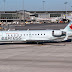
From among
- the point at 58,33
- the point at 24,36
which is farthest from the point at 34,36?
the point at 58,33

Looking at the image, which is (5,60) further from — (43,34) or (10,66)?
(43,34)

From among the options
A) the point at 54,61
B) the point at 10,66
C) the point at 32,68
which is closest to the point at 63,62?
the point at 54,61

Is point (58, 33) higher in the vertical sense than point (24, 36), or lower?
higher

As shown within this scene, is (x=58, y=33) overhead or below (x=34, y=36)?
overhead

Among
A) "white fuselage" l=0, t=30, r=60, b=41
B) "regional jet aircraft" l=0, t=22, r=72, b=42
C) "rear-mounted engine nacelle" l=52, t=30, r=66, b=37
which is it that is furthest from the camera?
"white fuselage" l=0, t=30, r=60, b=41

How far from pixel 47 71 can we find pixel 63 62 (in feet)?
16.3

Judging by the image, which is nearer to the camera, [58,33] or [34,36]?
[58,33]

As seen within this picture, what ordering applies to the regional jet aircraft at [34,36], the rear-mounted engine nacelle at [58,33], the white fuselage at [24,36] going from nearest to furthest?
the rear-mounted engine nacelle at [58,33]
the regional jet aircraft at [34,36]
the white fuselage at [24,36]

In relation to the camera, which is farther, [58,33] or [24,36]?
[24,36]

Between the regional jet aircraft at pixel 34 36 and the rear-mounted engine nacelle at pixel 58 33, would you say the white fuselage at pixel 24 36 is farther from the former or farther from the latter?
the rear-mounted engine nacelle at pixel 58 33

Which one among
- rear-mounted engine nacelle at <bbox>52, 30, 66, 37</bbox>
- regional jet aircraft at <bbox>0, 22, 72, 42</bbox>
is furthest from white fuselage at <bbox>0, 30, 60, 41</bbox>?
rear-mounted engine nacelle at <bbox>52, 30, 66, 37</bbox>

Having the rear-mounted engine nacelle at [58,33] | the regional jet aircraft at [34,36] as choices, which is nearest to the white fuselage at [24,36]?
the regional jet aircraft at [34,36]

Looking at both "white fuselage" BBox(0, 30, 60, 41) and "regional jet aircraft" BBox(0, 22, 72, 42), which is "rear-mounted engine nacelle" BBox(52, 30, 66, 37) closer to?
"regional jet aircraft" BBox(0, 22, 72, 42)

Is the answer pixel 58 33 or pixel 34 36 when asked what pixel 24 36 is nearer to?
pixel 34 36
